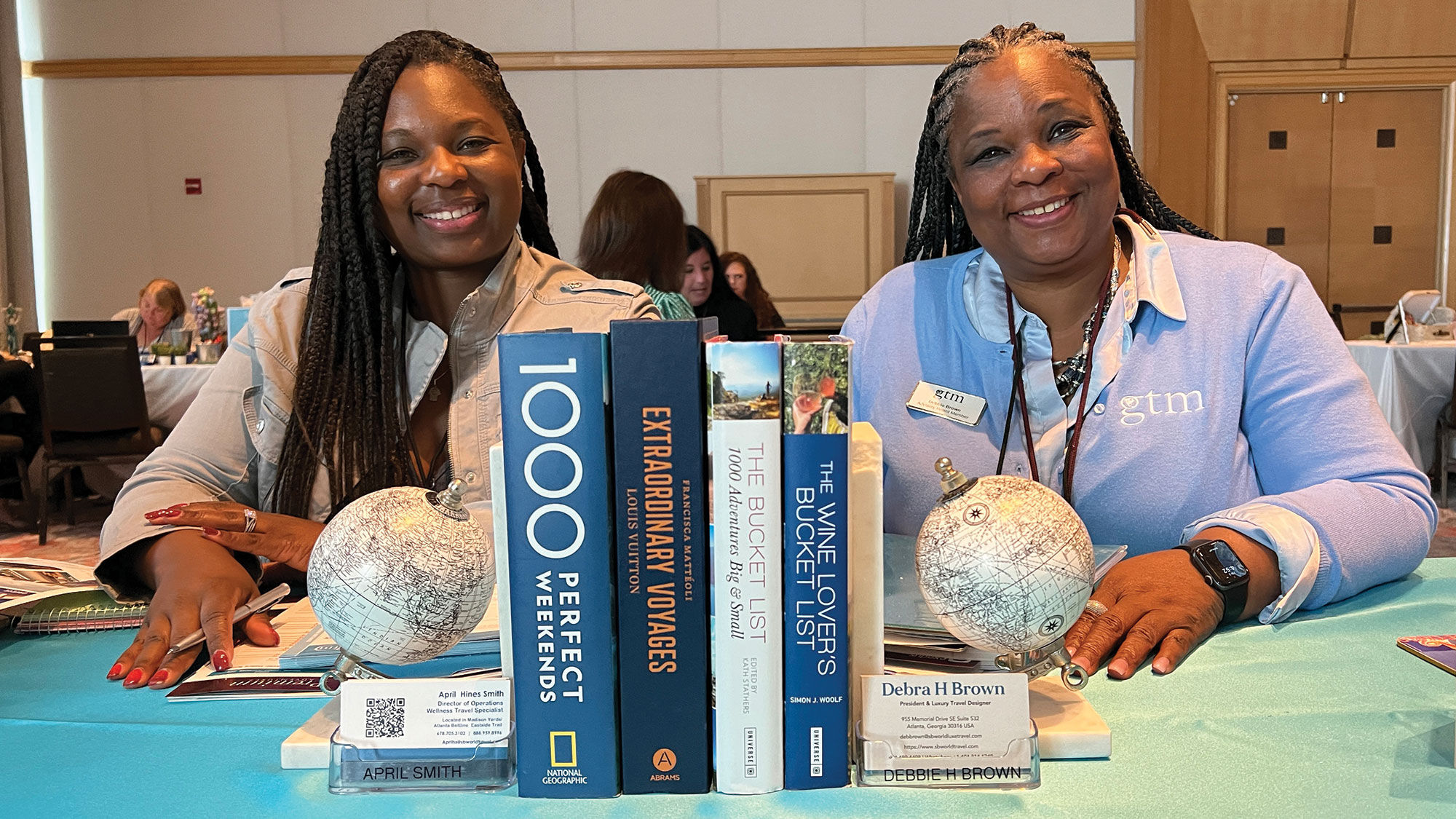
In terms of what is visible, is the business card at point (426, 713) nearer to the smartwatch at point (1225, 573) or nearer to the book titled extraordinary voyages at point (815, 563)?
the book titled extraordinary voyages at point (815, 563)

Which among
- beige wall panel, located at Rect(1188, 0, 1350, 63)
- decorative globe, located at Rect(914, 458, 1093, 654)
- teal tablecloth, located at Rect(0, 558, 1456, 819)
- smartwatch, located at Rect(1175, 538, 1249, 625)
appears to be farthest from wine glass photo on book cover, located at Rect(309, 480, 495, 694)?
beige wall panel, located at Rect(1188, 0, 1350, 63)

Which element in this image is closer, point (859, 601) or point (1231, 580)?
point (859, 601)

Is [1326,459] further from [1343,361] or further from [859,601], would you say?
[859,601]

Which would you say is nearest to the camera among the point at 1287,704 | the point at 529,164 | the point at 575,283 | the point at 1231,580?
the point at 1287,704

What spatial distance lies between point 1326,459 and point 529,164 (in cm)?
135

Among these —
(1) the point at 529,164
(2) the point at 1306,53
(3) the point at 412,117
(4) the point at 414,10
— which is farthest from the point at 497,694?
(2) the point at 1306,53

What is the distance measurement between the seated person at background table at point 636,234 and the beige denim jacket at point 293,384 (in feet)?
5.22

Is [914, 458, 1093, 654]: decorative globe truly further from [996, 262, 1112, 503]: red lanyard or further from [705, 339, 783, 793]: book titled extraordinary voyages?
[996, 262, 1112, 503]: red lanyard

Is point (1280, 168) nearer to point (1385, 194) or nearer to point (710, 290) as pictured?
point (1385, 194)

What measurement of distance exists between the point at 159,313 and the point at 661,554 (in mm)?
6882

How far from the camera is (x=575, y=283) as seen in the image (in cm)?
168

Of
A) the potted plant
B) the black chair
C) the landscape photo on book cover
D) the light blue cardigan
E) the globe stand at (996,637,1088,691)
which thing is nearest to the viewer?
the landscape photo on book cover

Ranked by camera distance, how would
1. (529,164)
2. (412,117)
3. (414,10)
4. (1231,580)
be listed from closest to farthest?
(1231,580), (412,117), (529,164), (414,10)

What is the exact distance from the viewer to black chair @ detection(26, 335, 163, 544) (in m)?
4.61
